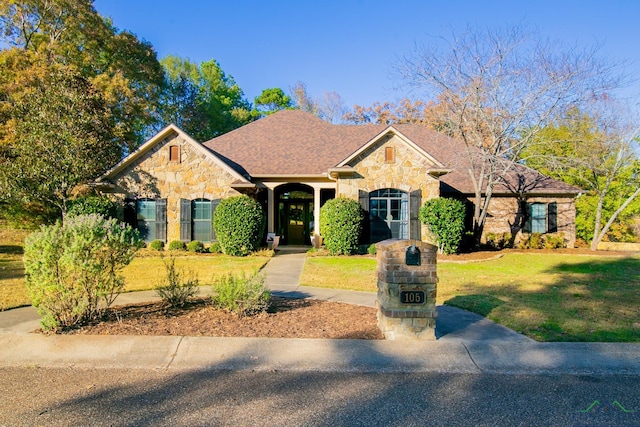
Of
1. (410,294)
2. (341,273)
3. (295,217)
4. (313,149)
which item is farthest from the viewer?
(295,217)

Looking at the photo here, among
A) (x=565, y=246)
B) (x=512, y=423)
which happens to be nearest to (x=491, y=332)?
(x=512, y=423)

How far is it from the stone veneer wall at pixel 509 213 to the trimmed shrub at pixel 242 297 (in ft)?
48.3

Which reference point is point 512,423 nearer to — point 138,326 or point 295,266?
point 138,326

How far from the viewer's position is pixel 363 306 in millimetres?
7324

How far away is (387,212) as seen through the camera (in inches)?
640

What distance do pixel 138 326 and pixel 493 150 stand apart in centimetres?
1388

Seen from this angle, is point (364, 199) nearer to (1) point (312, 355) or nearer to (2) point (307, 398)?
(1) point (312, 355)

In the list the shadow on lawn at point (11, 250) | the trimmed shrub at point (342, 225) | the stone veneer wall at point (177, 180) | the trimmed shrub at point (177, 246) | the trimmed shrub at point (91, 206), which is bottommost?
the shadow on lawn at point (11, 250)

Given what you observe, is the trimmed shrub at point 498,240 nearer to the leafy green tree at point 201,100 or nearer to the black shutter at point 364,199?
the black shutter at point 364,199

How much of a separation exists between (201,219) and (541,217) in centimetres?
1445

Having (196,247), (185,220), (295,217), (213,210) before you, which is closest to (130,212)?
(185,220)

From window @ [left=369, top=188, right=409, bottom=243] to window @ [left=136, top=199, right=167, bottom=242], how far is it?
789cm

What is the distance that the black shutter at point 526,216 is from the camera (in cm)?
1878

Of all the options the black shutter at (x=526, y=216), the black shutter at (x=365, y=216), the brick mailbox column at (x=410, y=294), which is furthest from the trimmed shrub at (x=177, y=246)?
the black shutter at (x=526, y=216)
